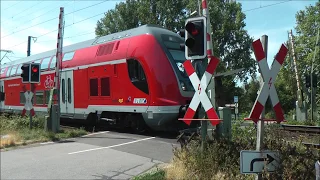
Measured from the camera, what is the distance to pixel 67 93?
15953 mm

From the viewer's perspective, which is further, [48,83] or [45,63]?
[45,63]

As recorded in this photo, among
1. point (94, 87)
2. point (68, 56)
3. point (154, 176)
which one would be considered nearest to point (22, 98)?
point (68, 56)

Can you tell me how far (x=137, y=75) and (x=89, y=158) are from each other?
4070mm

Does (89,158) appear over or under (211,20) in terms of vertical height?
under

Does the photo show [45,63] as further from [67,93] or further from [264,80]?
[264,80]

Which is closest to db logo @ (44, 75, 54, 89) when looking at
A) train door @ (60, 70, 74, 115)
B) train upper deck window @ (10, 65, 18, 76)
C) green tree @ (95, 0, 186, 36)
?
train door @ (60, 70, 74, 115)

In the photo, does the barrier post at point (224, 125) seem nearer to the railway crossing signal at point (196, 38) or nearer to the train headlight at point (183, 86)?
the railway crossing signal at point (196, 38)

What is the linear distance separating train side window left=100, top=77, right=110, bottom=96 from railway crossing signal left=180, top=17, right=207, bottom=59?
7.18m

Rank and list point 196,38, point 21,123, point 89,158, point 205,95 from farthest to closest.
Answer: point 21,123, point 89,158, point 196,38, point 205,95

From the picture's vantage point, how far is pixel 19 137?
12609 mm

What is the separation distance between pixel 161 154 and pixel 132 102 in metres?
3.61

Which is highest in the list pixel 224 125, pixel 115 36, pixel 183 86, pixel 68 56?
pixel 115 36

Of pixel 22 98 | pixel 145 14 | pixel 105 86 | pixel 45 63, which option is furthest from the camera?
pixel 145 14

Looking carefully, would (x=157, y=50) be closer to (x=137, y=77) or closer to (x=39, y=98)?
(x=137, y=77)
